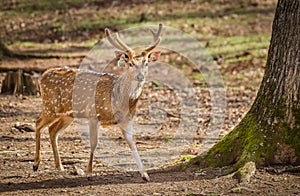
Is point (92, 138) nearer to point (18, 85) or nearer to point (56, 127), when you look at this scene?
point (56, 127)

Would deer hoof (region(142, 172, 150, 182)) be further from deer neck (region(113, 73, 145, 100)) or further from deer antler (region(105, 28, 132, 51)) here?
deer antler (region(105, 28, 132, 51))

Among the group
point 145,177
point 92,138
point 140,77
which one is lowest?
→ point 145,177

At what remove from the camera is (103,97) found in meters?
7.10

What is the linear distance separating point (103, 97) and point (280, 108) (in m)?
1.95

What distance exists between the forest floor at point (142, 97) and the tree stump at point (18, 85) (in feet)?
0.59

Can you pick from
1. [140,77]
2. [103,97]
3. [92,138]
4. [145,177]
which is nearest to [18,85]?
[103,97]

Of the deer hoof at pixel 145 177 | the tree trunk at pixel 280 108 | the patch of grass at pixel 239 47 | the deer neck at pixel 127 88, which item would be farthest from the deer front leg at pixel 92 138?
the patch of grass at pixel 239 47

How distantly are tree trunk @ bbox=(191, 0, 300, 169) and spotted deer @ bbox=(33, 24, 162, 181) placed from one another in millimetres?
1096

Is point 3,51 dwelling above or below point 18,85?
above

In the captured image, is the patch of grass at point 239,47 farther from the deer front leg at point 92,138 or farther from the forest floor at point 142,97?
the deer front leg at point 92,138

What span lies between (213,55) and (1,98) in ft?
20.2

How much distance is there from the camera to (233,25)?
1819cm

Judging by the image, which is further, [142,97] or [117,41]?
[142,97]

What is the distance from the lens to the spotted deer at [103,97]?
666cm
